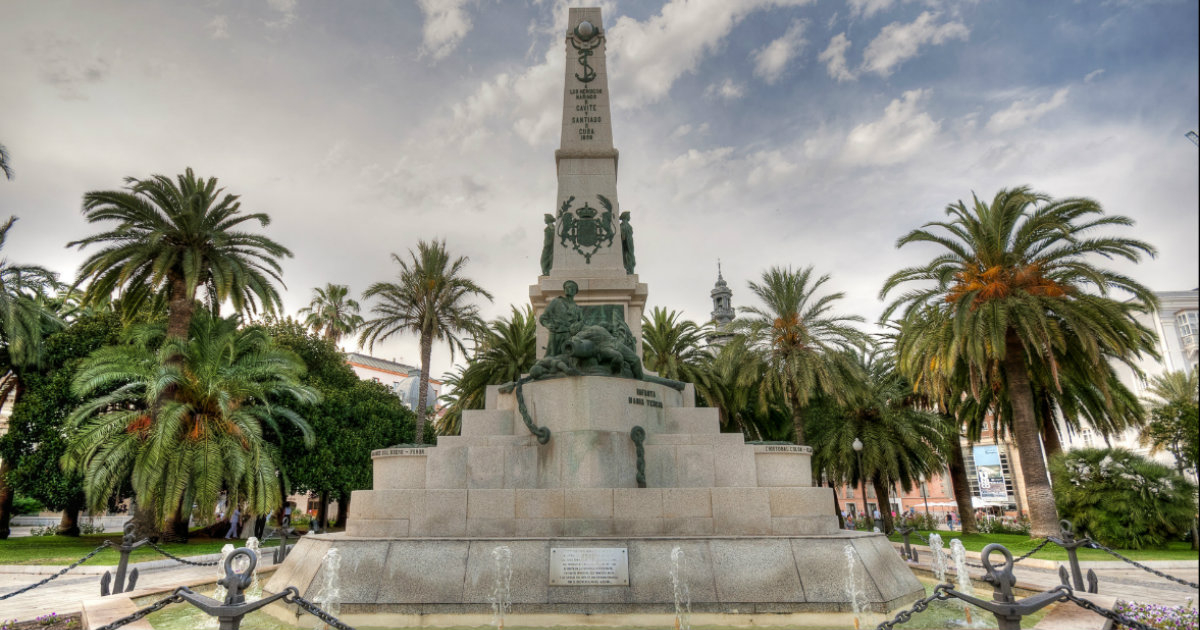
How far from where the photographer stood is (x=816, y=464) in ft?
90.9

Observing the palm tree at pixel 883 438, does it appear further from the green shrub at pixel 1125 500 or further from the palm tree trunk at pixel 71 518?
the palm tree trunk at pixel 71 518

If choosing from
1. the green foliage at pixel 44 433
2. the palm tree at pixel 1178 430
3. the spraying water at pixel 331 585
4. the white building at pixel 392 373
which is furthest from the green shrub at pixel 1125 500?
the white building at pixel 392 373

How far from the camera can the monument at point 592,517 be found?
6625 millimetres

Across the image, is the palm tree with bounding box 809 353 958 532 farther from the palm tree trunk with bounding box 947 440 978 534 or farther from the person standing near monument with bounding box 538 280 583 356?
the person standing near monument with bounding box 538 280 583 356

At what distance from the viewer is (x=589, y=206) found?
43.6 ft

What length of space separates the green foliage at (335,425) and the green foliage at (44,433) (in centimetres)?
723

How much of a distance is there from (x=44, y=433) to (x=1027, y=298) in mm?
33219

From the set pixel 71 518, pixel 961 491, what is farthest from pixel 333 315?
pixel 961 491

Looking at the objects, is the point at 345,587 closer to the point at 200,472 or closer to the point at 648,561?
the point at 648,561

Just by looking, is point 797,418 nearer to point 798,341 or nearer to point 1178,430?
point 798,341

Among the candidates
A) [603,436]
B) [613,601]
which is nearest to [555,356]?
[603,436]

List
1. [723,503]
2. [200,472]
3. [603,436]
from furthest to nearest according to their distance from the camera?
[200,472], [603,436], [723,503]

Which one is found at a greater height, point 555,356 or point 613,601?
point 555,356

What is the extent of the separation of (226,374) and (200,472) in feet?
11.0
